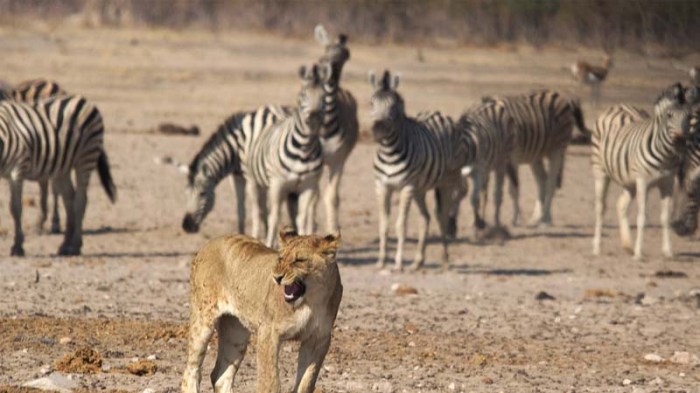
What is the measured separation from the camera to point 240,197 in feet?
55.0

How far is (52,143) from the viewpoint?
50.8 feet

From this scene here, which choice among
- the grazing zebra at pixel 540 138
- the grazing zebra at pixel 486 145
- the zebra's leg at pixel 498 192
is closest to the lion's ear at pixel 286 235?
the grazing zebra at pixel 486 145

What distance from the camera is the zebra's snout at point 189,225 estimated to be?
16.4 meters

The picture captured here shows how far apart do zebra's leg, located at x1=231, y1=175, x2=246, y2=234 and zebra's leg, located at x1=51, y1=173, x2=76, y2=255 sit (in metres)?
1.73

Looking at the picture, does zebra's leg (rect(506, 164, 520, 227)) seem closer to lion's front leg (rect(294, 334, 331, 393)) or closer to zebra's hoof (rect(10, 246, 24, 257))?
zebra's hoof (rect(10, 246, 24, 257))

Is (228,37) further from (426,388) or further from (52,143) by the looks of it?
(426,388)

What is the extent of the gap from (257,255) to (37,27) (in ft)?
121

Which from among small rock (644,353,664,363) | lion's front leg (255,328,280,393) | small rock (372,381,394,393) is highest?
lion's front leg (255,328,280,393)

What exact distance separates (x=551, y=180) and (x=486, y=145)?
77.3 inches

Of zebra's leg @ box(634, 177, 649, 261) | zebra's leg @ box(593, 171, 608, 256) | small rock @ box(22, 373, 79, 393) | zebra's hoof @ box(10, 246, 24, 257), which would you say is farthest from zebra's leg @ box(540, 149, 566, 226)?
small rock @ box(22, 373, 79, 393)

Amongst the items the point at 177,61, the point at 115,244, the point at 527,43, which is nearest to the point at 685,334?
the point at 115,244

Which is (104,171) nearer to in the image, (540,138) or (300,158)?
(300,158)

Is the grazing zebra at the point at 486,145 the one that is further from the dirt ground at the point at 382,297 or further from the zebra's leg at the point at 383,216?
the zebra's leg at the point at 383,216

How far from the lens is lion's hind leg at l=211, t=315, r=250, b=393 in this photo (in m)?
8.31
